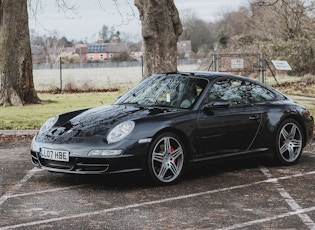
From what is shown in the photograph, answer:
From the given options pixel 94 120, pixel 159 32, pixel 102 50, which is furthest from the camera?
pixel 102 50

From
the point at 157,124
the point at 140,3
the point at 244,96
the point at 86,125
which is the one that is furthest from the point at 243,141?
the point at 140,3

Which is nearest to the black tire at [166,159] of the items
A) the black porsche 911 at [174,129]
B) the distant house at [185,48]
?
the black porsche 911 at [174,129]

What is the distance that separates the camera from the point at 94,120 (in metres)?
7.61

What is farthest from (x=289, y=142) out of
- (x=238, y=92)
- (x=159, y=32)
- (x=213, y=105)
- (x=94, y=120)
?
(x=159, y=32)

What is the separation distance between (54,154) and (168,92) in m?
1.84

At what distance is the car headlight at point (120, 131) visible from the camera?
716 centimetres

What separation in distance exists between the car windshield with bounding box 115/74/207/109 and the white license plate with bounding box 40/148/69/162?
1.46m

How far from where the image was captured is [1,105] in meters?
19.4

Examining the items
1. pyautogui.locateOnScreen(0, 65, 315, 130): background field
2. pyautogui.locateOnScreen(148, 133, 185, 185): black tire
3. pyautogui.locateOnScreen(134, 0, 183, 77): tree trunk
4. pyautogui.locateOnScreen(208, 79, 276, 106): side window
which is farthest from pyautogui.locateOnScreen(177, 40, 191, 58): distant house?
pyautogui.locateOnScreen(148, 133, 185, 185): black tire

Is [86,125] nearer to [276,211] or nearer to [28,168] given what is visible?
[28,168]

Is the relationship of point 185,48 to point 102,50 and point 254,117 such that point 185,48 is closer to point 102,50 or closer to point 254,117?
point 102,50

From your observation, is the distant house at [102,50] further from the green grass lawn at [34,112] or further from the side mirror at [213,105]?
the side mirror at [213,105]

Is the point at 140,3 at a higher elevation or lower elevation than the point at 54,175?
higher

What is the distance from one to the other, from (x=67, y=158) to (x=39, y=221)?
1.49 meters
